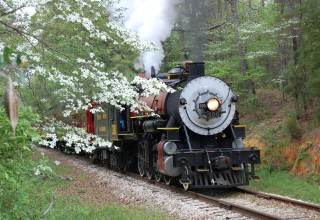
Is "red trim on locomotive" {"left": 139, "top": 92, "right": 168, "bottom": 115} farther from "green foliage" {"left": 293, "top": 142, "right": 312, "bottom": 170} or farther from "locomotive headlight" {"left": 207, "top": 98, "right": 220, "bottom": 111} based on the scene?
"green foliage" {"left": 293, "top": 142, "right": 312, "bottom": 170}

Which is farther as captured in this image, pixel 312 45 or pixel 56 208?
pixel 312 45

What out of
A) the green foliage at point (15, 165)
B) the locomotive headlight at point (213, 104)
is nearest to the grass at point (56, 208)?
the green foliage at point (15, 165)

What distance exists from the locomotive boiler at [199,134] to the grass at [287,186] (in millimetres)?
1097

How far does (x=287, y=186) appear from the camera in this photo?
11.8 metres

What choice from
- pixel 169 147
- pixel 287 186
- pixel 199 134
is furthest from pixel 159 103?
pixel 287 186

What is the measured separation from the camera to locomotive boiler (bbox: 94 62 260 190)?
10.7 meters

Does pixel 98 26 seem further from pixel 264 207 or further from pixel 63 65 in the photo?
pixel 264 207

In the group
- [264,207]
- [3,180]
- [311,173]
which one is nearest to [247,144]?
[311,173]

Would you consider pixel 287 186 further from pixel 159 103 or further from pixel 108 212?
pixel 108 212

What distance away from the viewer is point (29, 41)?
23.4 feet

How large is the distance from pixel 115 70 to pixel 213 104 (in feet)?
9.02

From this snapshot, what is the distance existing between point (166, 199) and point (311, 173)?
198 inches

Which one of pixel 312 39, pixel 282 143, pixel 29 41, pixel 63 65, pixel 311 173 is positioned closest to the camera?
pixel 29 41

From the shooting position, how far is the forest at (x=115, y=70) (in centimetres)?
524
